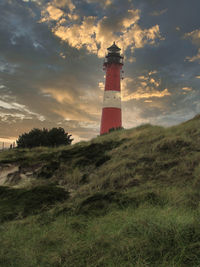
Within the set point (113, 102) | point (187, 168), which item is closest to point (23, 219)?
point (187, 168)

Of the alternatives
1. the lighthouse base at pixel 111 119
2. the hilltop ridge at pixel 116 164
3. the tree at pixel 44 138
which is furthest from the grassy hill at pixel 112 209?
the lighthouse base at pixel 111 119

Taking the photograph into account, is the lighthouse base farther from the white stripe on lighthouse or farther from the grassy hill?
the grassy hill

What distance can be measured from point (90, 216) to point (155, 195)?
201 centimetres

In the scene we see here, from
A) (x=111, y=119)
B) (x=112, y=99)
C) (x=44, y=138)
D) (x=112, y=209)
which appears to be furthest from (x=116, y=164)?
(x=112, y=99)

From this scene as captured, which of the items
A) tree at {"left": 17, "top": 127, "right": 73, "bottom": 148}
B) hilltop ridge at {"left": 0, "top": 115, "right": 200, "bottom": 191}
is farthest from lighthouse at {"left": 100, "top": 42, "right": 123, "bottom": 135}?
hilltop ridge at {"left": 0, "top": 115, "right": 200, "bottom": 191}

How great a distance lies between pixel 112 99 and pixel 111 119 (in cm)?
271

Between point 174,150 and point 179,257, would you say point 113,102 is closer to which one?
point 174,150

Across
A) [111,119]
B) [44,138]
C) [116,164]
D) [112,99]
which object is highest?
[112,99]

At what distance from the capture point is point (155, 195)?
6656mm

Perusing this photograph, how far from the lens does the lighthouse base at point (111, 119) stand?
3052 centimetres

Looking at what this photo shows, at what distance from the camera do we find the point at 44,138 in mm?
25609

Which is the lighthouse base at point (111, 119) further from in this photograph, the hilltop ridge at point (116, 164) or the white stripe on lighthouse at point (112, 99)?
the hilltop ridge at point (116, 164)

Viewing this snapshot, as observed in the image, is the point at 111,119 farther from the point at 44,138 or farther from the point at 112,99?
the point at 44,138

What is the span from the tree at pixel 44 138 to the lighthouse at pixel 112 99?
594cm
